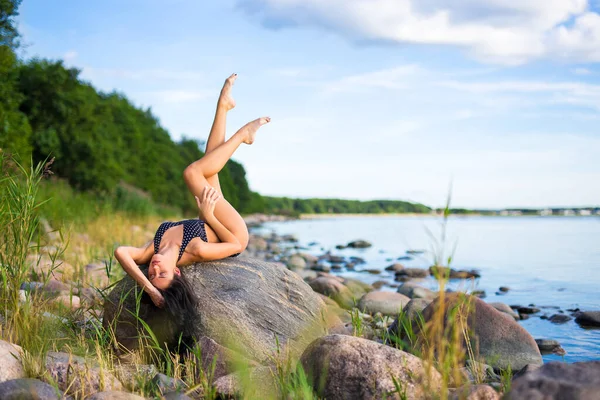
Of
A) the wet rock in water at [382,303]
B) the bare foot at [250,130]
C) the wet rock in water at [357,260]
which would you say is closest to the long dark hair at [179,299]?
the bare foot at [250,130]

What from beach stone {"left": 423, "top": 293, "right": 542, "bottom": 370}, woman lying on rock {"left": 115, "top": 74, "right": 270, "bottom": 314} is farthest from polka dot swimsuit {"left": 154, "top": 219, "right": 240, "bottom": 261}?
beach stone {"left": 423, "top": 293, "right": 542, "bottom": 370}

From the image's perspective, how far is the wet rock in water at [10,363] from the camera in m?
4.34

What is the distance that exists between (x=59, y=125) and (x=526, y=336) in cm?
2264

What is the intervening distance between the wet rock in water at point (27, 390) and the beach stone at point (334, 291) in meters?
6.98

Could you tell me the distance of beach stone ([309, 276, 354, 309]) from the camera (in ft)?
35.1

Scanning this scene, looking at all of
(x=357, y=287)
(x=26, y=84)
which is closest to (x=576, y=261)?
(x=357, y=287)

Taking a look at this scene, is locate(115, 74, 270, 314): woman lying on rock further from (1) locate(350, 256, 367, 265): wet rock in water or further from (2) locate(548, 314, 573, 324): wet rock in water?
(1) locate(350, 256, 367, 265): wet rock in water

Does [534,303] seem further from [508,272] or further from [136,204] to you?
[136,204]

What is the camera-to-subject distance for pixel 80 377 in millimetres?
4355

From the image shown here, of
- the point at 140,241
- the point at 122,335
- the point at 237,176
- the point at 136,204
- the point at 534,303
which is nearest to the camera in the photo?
the point at 122,335

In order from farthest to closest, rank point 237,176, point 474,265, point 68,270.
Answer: point 237,176 → point 474,265 → point 68,270

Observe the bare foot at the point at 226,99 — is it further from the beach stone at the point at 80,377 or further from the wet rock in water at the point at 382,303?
the wet rock in water at the point at 382,303

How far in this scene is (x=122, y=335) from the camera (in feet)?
18.7

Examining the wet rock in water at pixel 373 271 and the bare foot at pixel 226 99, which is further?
the wet rock in water at pixel 373 271
